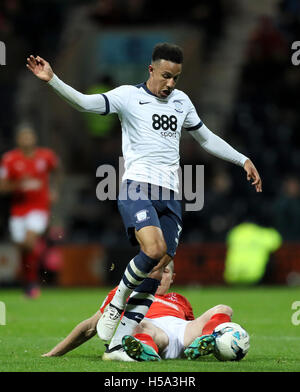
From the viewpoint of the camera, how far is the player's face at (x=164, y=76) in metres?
6.66

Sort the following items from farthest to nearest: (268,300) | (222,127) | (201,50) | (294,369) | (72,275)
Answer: (201,50) < (222,127) < (72,275) < (268,300) < (294,369)

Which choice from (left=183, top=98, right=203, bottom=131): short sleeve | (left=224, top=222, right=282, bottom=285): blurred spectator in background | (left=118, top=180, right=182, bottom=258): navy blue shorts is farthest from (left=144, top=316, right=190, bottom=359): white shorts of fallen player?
(left=224, top=222, right=282, bottom=285): blurred spectator in background

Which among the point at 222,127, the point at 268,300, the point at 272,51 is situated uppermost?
the point at 272,51

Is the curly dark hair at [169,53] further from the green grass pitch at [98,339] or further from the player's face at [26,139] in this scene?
the player's face at [26,139]

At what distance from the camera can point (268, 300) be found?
1247 centimetres

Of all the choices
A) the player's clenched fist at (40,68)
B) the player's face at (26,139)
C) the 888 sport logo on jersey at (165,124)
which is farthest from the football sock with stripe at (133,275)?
the player's face at (26,139)

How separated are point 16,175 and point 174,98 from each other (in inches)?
260

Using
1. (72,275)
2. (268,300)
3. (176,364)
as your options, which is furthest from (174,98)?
(72,275)

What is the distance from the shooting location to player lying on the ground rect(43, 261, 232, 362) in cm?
634

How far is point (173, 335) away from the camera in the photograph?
6711 millimetres

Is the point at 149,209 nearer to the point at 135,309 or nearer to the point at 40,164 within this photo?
the point at 135,309

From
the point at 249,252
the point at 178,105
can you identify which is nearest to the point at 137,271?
the point at 178,105

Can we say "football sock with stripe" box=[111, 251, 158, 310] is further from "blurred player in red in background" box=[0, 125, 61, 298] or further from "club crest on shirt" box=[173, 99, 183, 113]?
"blurred player in red in background" box=[0, 125, 61, 298]

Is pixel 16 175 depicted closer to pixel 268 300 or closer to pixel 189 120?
pixel 268 300
